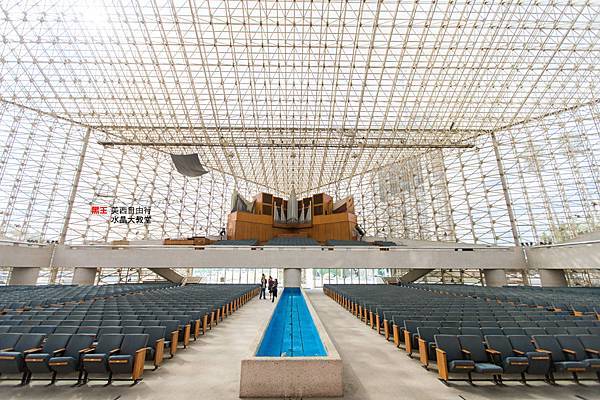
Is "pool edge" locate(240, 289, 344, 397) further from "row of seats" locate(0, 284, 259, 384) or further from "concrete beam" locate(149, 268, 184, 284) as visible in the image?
"concrete beam" locate(149, 268, 184, 284)

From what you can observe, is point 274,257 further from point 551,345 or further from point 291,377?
point 551,345

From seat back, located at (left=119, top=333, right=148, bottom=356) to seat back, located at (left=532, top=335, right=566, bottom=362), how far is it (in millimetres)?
6597

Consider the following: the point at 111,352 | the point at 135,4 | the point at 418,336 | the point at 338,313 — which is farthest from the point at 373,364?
the point at 135,4

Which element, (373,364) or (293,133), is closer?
(373,364)

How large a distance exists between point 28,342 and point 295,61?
58.9 feet

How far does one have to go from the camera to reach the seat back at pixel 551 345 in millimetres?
4270

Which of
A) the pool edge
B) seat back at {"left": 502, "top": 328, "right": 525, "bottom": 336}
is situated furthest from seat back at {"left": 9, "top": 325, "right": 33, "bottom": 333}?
seat back at {"left": 502, "top": 328, "right": 525, "bottom": 336}

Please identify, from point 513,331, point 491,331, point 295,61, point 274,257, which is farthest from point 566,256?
point 295,61

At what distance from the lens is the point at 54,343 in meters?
4.18

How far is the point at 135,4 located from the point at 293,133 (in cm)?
1259

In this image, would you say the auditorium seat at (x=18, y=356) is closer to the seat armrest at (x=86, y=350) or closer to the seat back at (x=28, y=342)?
the seat back at (x=28, y=342)

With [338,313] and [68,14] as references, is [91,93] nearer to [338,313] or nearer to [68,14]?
[68,14]

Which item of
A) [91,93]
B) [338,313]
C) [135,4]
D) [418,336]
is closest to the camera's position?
[418,336]

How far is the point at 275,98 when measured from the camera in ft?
66.8
